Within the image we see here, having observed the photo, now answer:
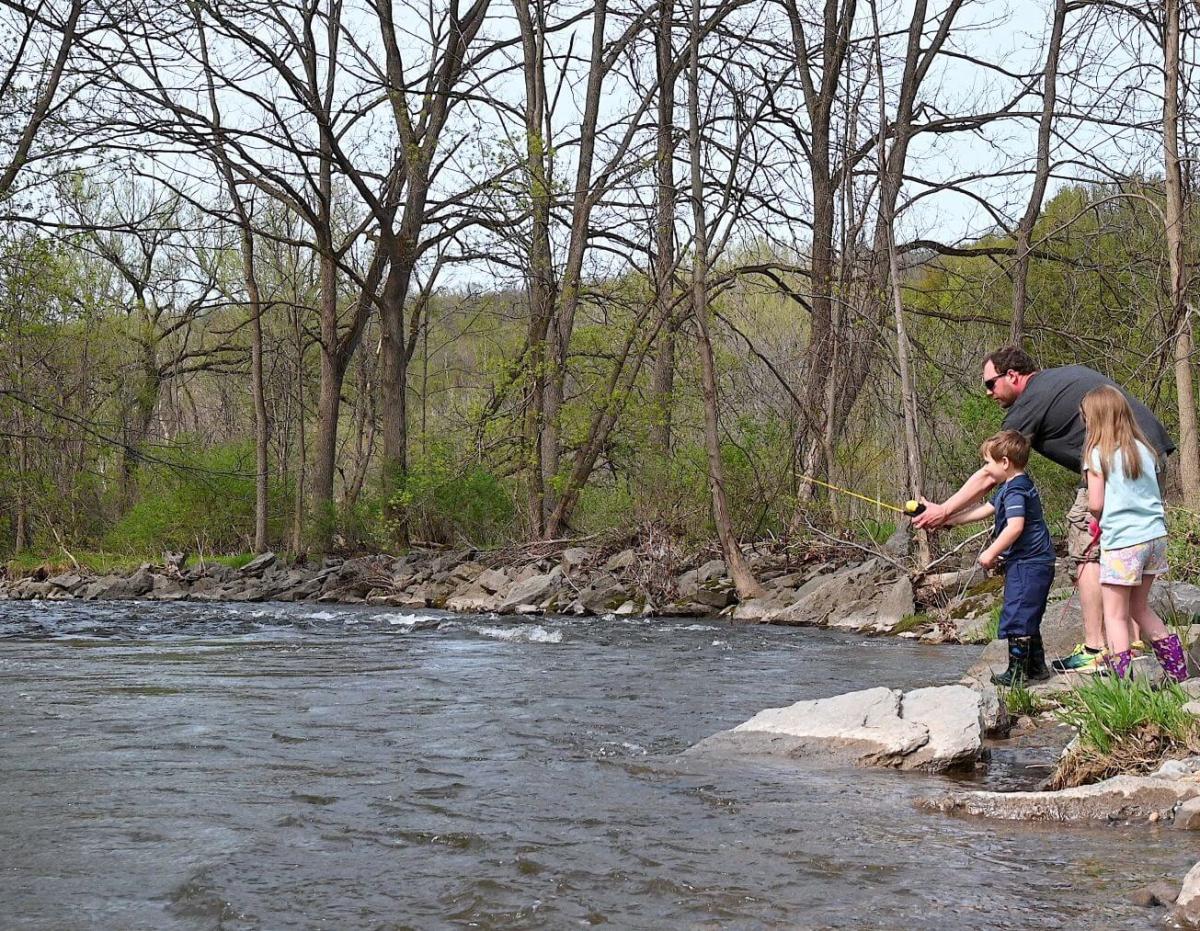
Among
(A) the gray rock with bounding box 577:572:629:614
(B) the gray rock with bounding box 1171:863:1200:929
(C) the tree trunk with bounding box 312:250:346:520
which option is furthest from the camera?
(C) the tree trunk with bounding box 312:250:346:520

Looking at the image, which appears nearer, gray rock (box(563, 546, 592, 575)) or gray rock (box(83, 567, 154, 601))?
gray rock (box(563, 546, 592, 575))

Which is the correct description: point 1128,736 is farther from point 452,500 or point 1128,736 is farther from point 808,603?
point 452,500

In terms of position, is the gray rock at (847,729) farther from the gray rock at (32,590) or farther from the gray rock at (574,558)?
the gray rock at (32,590)

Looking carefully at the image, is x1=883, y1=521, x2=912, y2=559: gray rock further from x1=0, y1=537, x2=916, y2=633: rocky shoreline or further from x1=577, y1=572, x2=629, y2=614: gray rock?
x1=577, y1=572, x2=629, y2=614: gray rock

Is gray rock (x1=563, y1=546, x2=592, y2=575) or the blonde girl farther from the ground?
the blonde girl

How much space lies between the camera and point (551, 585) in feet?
54.3

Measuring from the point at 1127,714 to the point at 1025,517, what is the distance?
7.02 ft

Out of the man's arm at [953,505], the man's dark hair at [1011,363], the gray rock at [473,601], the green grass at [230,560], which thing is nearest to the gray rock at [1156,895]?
the man's arm at [953,505]

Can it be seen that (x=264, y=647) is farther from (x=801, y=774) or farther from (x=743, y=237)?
(x=743, y=237)

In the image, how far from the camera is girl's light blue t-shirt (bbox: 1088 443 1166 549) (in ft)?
19.6

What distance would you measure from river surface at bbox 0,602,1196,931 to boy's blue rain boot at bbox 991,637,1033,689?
4.42ft

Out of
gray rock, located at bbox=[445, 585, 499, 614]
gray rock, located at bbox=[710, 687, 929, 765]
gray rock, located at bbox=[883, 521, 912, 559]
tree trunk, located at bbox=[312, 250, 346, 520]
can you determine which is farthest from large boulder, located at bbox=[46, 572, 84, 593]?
gray rock, located at bbox=[710, 687, 929, 765]

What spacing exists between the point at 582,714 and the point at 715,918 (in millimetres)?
3907

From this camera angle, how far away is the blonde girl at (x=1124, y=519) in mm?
5945
